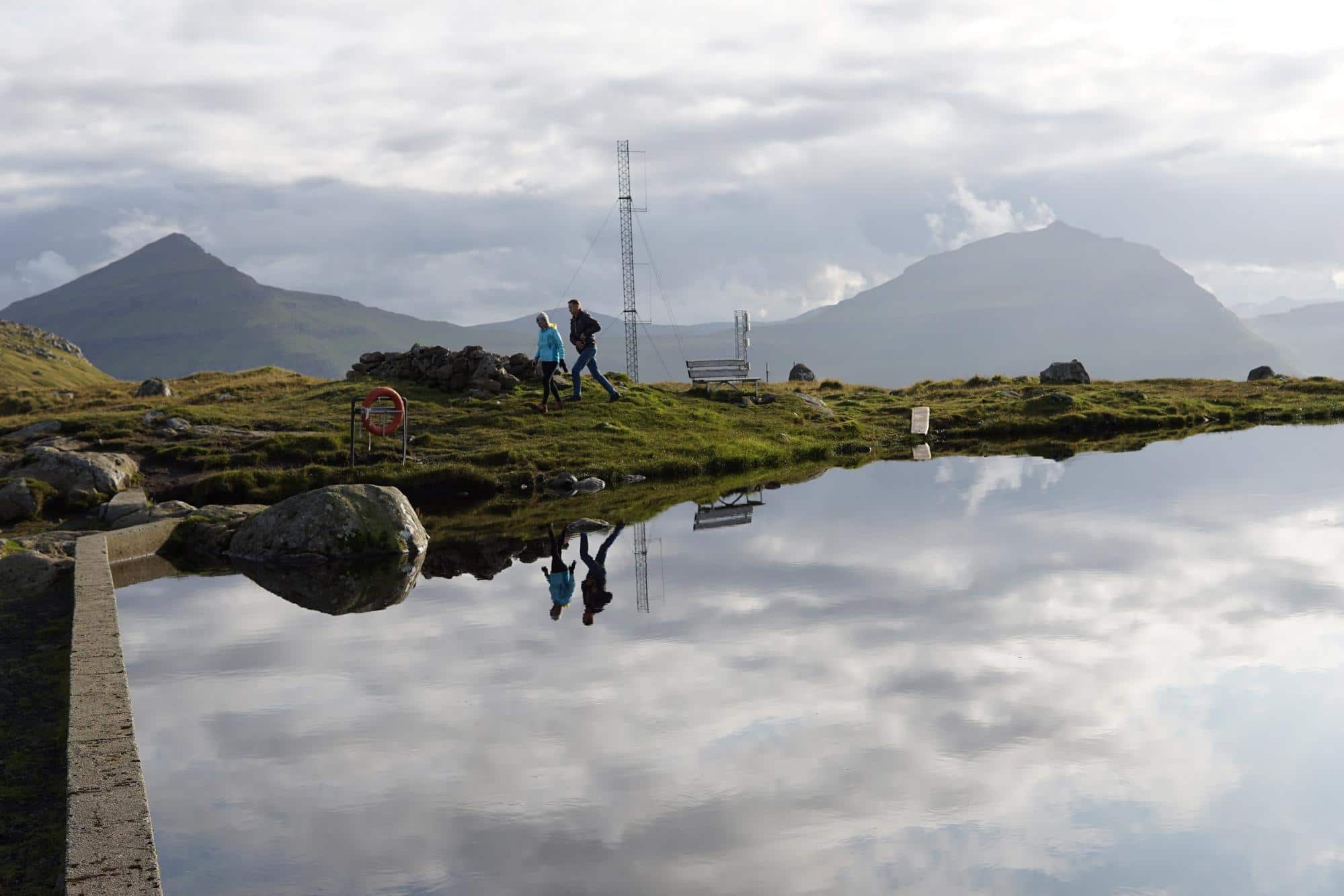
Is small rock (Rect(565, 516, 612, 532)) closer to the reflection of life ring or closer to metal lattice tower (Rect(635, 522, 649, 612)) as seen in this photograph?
metal lattice tower (Rect(635, 522, 649, 612))

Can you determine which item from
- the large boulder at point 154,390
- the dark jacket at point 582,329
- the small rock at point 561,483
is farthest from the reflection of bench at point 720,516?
the large boulder at point 154,390

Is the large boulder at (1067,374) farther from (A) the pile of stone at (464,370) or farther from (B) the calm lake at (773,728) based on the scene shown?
(B) the calm lake at (773,728)

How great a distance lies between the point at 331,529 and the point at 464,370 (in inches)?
913

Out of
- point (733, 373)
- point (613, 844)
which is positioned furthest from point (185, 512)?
point (733, 373)

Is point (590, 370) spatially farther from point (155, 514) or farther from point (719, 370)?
point (155, 514)

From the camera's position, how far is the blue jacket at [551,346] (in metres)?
37.8

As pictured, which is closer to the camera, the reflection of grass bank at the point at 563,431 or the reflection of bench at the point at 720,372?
the reflection of grass bank at the point at 563,431

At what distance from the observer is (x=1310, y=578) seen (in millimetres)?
17984

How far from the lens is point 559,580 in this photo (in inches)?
770

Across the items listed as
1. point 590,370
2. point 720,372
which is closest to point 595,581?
point 590,370

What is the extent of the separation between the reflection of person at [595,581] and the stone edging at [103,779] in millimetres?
6421

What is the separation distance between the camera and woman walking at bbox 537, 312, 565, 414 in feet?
124

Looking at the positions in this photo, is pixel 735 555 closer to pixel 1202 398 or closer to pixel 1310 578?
pixel 1310 578

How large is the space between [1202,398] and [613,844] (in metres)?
66.6
